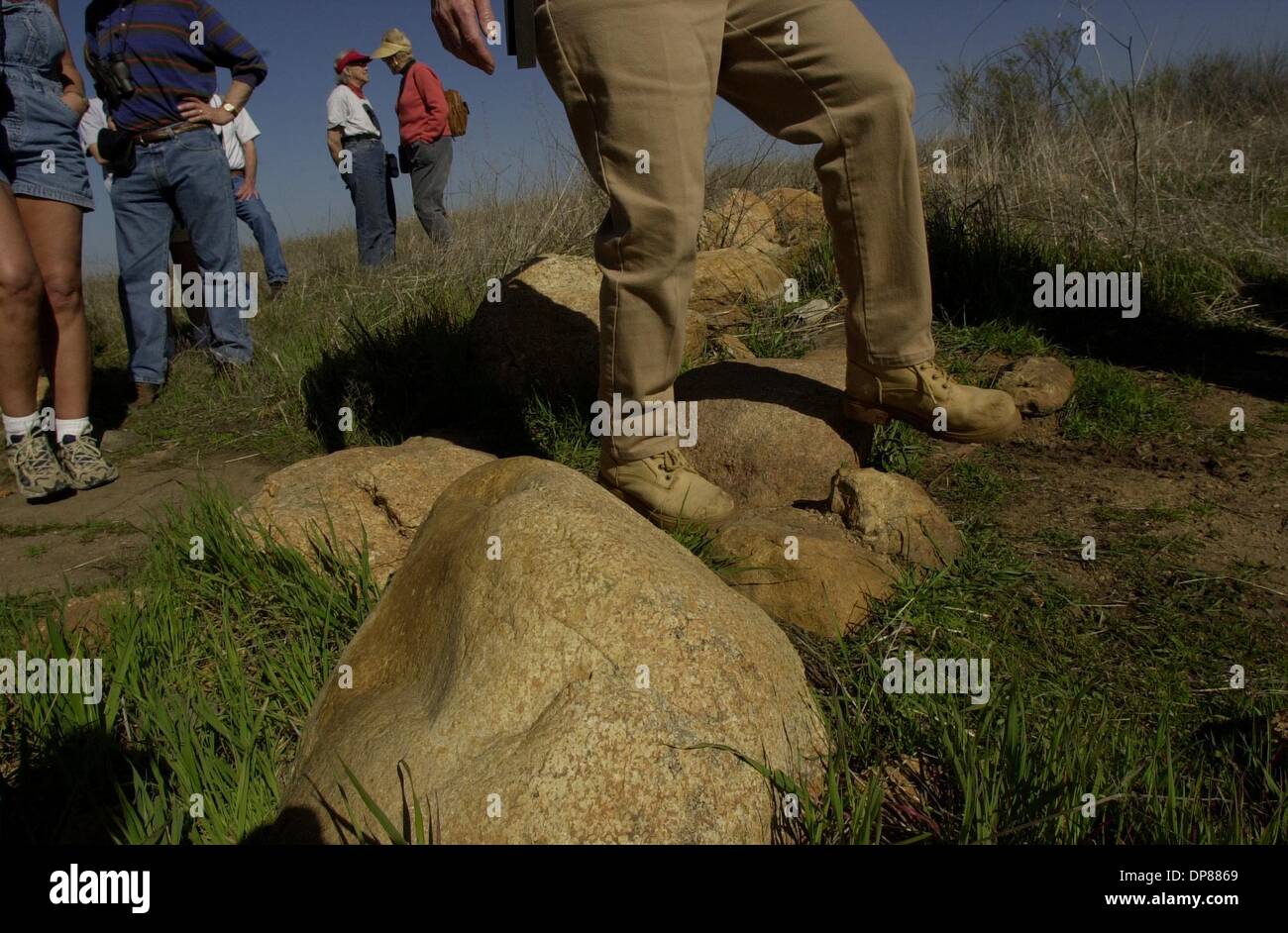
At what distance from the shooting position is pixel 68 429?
12.2 ft

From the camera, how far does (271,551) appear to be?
92.8 inches

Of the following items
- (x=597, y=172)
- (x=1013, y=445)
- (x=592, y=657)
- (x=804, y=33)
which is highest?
(x=804, y=33)

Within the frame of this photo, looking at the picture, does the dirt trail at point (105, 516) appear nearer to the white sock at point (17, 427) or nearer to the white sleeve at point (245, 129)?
the white sock at point (17, 427)

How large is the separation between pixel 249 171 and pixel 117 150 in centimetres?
361

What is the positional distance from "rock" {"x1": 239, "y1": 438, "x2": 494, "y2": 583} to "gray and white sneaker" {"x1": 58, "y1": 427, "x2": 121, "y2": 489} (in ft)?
4.99

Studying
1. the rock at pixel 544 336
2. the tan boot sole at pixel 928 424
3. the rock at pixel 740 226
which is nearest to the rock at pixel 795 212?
the rock at pixel 740 226

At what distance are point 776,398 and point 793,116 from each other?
90 cm

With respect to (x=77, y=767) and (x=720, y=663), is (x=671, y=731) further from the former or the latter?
(x=77, y=767)

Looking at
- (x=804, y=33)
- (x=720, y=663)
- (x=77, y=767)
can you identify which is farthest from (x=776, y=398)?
(x=77, y=767)

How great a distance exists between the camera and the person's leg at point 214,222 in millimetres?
4840

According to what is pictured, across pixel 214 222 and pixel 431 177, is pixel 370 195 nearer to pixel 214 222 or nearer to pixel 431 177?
pixel 431 177

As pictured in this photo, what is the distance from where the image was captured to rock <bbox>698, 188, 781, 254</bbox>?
5559mm
